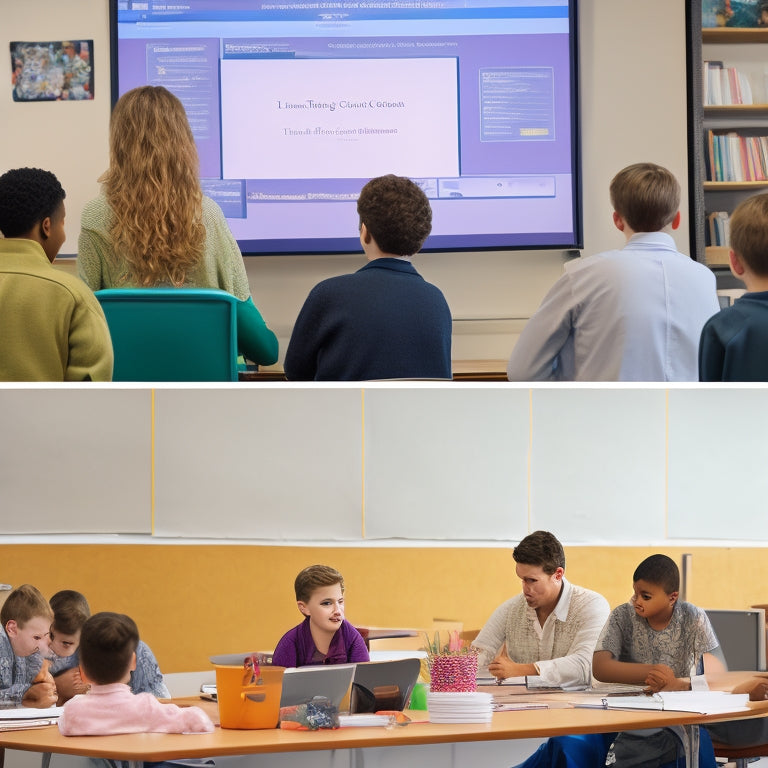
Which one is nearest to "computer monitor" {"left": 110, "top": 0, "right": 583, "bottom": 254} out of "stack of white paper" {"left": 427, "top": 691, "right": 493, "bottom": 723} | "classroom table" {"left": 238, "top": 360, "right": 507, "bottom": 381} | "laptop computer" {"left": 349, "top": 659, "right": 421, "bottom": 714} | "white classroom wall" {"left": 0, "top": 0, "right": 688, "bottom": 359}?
"white classroom wall" {"left": 0, "top": 0, "right": 688, "bottom": 359}

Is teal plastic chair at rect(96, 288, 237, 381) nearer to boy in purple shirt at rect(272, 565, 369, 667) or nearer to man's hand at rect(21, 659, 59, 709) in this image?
boy in purple shirt at rect(272, 565, 369, 667)

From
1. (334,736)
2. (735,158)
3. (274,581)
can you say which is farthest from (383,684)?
(735,158)

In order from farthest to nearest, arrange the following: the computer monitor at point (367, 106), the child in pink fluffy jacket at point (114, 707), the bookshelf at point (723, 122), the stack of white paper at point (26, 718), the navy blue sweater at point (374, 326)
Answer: the bookshelf at point (723, 122) → the computer monitor at point (367, 106) → the navy blue sweater at point (374, 326) → the stack of white paper at point (26, 718) → the child in pink fluffy jacket at point (114, 707)

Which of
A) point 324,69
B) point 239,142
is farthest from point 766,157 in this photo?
point 239,142

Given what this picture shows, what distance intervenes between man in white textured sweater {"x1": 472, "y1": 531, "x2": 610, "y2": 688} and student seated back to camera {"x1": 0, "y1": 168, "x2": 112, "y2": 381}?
1287 mm

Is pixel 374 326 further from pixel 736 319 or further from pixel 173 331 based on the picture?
pixel 736 319

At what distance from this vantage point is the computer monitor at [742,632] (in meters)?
3.35

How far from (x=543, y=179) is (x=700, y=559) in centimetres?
259

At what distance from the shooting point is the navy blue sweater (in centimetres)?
309

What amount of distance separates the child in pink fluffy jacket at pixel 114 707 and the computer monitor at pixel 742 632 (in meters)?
1.50

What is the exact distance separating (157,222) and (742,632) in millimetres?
2010

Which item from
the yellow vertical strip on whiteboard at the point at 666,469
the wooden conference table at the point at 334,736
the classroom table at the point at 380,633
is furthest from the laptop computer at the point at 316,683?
the yellow vertical strip on whiteboard at the point at 666,469

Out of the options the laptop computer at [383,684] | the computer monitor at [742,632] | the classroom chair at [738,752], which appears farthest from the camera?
the classroom chair at [738,752]

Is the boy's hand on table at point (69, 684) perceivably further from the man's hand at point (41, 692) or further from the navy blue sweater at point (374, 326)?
the navy blue sweater at point (374, 326)
